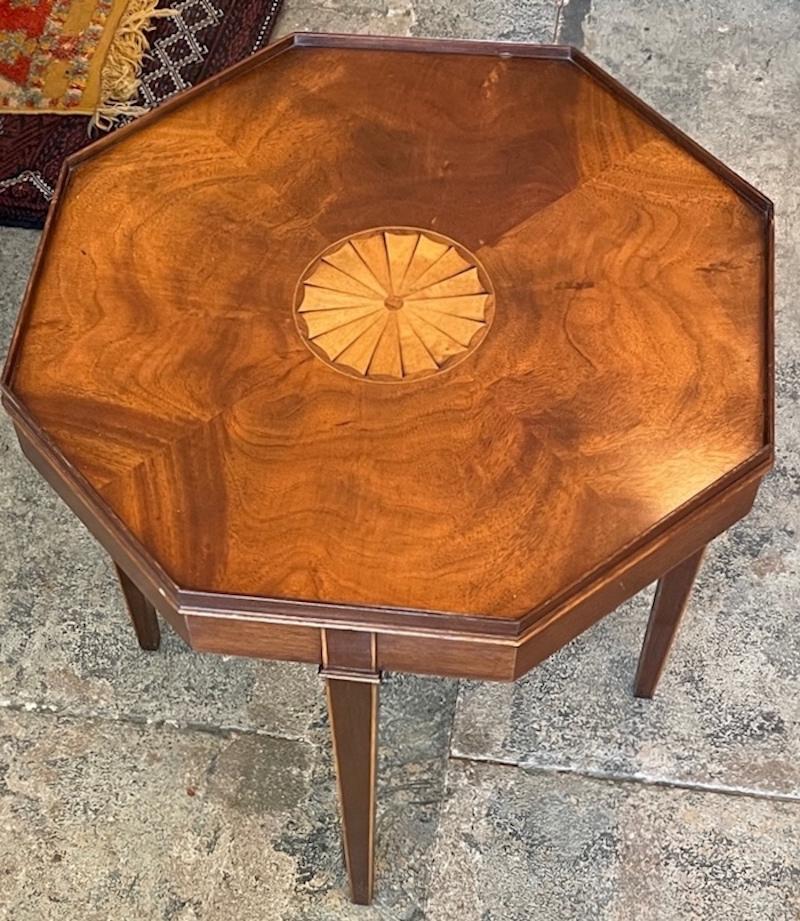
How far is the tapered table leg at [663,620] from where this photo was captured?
5.17 feet

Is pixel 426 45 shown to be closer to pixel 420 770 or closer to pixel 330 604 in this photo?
pixel 330 604

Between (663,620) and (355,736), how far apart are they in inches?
19.5

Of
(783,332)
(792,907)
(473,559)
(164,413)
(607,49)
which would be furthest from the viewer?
(607,49)

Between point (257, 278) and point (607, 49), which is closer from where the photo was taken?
point (257, 278)

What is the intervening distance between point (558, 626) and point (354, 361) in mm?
347

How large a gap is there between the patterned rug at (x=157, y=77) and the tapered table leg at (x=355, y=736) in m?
1.34

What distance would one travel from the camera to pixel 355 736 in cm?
138

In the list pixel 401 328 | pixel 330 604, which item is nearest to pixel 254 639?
pixel 330 604

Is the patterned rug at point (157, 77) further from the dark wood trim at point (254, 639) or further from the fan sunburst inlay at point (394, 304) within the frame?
the dark wood trim at point (254, 639)

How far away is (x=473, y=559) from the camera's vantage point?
125 centimetres

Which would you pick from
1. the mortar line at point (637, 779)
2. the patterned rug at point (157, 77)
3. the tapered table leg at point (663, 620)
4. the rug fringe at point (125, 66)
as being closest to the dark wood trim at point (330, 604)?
the tapered table leg at point (663, 620)

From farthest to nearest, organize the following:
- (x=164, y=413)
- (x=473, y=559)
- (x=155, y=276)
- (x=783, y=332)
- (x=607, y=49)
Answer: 1. (x=607, y=49)
2. (x=783, y=332)
3. (x=155, y=276)
4. (x=164, y=413)
5. (x=473, y=559)

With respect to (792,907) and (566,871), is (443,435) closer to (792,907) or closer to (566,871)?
(566,871)

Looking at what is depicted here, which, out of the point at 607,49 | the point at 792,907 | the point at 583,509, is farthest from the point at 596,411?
the point at 607,49
